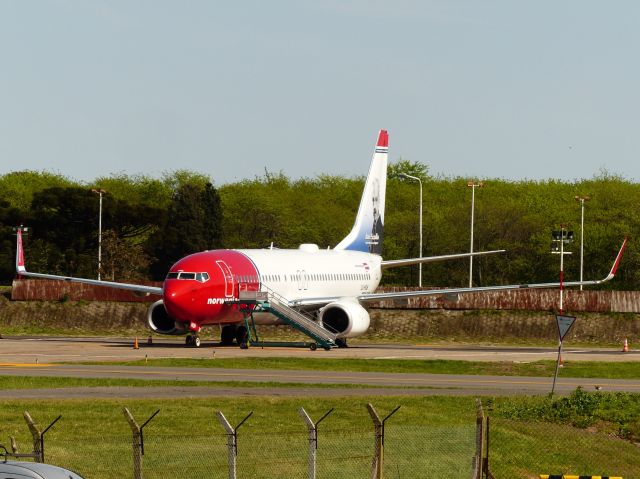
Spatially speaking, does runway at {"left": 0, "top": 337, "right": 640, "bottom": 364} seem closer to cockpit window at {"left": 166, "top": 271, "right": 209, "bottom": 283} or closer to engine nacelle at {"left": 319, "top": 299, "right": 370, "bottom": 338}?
engine nacelle at {"left": 319, "top": 299, "right": 370, "bottom": 338}

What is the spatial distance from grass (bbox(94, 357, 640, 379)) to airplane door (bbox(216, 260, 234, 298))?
8901 mm

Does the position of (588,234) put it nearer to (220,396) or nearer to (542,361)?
(542,361)

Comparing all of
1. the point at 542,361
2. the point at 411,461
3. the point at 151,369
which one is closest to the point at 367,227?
the point at 542,361

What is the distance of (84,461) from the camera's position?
24.4m

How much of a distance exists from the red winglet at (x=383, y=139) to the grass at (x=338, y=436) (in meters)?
44.9

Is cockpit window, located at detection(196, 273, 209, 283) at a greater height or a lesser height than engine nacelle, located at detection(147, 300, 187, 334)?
greater

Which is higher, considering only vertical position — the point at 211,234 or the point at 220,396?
the point at 211,234

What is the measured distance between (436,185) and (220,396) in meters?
126

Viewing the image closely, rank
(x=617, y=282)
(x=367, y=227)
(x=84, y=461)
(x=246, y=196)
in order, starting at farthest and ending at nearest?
(x=246, y=196) → (x=617, y=282) → (x=367, y=227) → (x=84, y=461)

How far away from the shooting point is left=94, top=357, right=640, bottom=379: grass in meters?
48.3

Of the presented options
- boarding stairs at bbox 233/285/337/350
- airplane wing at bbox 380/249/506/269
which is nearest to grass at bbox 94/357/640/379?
boarding stairs at bbox 233/285/337/350

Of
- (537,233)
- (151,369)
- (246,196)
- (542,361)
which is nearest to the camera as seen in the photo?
(151,369)

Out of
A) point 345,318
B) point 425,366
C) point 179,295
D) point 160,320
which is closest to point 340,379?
point 425,366

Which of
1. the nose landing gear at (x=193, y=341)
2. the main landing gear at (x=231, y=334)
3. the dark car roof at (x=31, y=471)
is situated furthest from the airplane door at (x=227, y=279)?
the dark car roof at (x=31, y=471)
